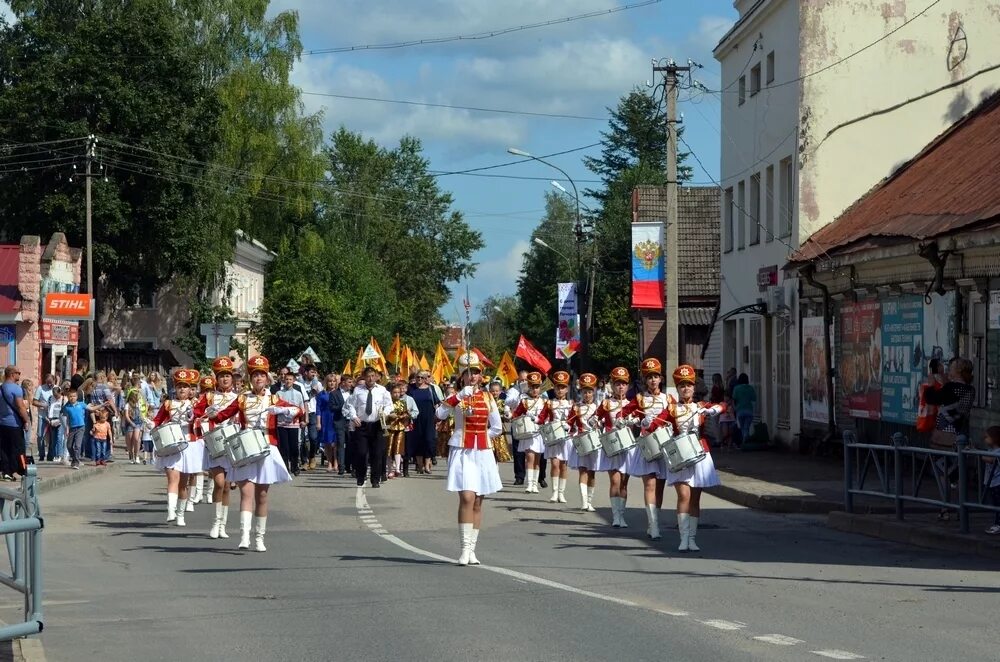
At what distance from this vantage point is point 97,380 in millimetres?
31844

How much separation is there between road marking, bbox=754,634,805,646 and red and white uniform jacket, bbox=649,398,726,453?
230 inches

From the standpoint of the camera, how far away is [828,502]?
785 inches

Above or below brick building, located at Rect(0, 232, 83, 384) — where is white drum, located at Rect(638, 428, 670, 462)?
below

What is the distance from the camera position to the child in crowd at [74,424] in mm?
29016

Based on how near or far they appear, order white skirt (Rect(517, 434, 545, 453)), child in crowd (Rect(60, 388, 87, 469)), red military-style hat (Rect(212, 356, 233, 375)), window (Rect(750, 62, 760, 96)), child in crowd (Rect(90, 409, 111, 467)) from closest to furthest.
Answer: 1. red military-style hat (Rect(212, 356, 233, 375))
2. white skirt (Rect(517, 434, 545, 453))
3. child in crowd (Rect(60, 388, 87, 469))
4. child in crowd (Rect(90, 409, 111, 467))
5. window (Rect(750, 62, 760, 96))

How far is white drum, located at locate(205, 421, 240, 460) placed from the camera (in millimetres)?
15688

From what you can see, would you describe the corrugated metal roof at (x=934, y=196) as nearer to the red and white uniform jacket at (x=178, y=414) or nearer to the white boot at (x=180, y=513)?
the red and white uniform jacket at (x=178, y=414)

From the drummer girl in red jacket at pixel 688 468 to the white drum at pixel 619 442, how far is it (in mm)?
1958

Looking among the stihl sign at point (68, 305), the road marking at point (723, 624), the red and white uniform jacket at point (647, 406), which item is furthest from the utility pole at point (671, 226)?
the stihl sign at point (68, 305)

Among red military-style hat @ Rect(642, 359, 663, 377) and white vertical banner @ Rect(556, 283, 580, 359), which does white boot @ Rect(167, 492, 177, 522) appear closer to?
red military-style hat @ Rect(642, 359, 663, 377)

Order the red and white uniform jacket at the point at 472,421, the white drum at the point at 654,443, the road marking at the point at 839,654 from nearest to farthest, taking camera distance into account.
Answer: the road marking at the point at 839,654, the red and white uniform jacket at the point at 472,421, the white drum at the point at 654,443

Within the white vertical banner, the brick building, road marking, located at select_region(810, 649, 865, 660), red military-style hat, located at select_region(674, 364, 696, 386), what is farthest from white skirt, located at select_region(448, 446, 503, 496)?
the white vertical banner

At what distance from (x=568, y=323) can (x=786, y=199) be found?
1953 centimetres

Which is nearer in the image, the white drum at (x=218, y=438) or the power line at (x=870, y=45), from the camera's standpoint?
the white drum at (x=218, y=438)
